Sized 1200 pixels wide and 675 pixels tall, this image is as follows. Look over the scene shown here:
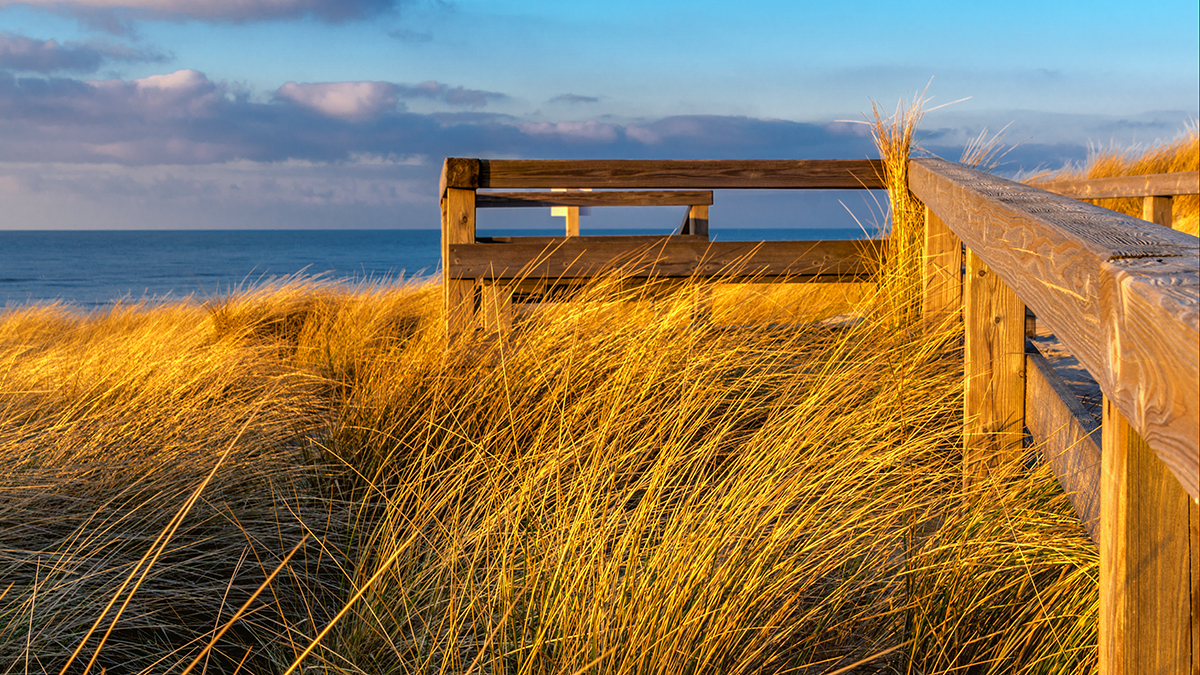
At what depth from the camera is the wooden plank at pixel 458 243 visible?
4102 mm

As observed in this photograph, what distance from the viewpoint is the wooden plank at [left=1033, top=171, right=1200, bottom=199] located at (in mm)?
5938

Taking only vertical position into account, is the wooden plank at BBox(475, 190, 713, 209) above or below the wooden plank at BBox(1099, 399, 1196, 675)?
above

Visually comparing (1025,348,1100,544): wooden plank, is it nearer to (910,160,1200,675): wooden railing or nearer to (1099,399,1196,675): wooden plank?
(910,160,1200,675): wooden railing

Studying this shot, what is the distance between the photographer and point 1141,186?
21.6 feet

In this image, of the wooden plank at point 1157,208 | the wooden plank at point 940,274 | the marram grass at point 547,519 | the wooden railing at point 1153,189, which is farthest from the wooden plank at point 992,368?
the wooden plank at point 1157,208

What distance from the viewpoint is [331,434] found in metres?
3.40

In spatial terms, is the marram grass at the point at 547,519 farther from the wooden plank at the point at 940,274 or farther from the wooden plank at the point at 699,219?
the wooden plank at the point at 699,219

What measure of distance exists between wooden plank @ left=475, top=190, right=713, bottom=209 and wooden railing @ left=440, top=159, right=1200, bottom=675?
0.03m

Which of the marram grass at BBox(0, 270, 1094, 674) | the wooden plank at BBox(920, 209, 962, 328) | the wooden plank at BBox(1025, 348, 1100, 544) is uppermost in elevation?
the wooden plank at BBox(920, 209, 962, 328)

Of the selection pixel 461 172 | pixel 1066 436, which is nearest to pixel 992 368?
pixel 1066 436

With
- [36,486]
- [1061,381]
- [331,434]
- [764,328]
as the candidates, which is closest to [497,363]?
[331,434]

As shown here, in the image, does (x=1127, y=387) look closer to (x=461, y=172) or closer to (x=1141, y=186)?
(x=461, y=172)

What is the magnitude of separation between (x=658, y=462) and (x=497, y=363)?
1.46 m

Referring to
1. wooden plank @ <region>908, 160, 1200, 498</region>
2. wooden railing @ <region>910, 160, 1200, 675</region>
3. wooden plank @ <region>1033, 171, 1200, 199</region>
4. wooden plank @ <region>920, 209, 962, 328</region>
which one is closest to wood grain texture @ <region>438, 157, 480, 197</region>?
wooden plank @ <region>920, 209, 962, 328</region>
